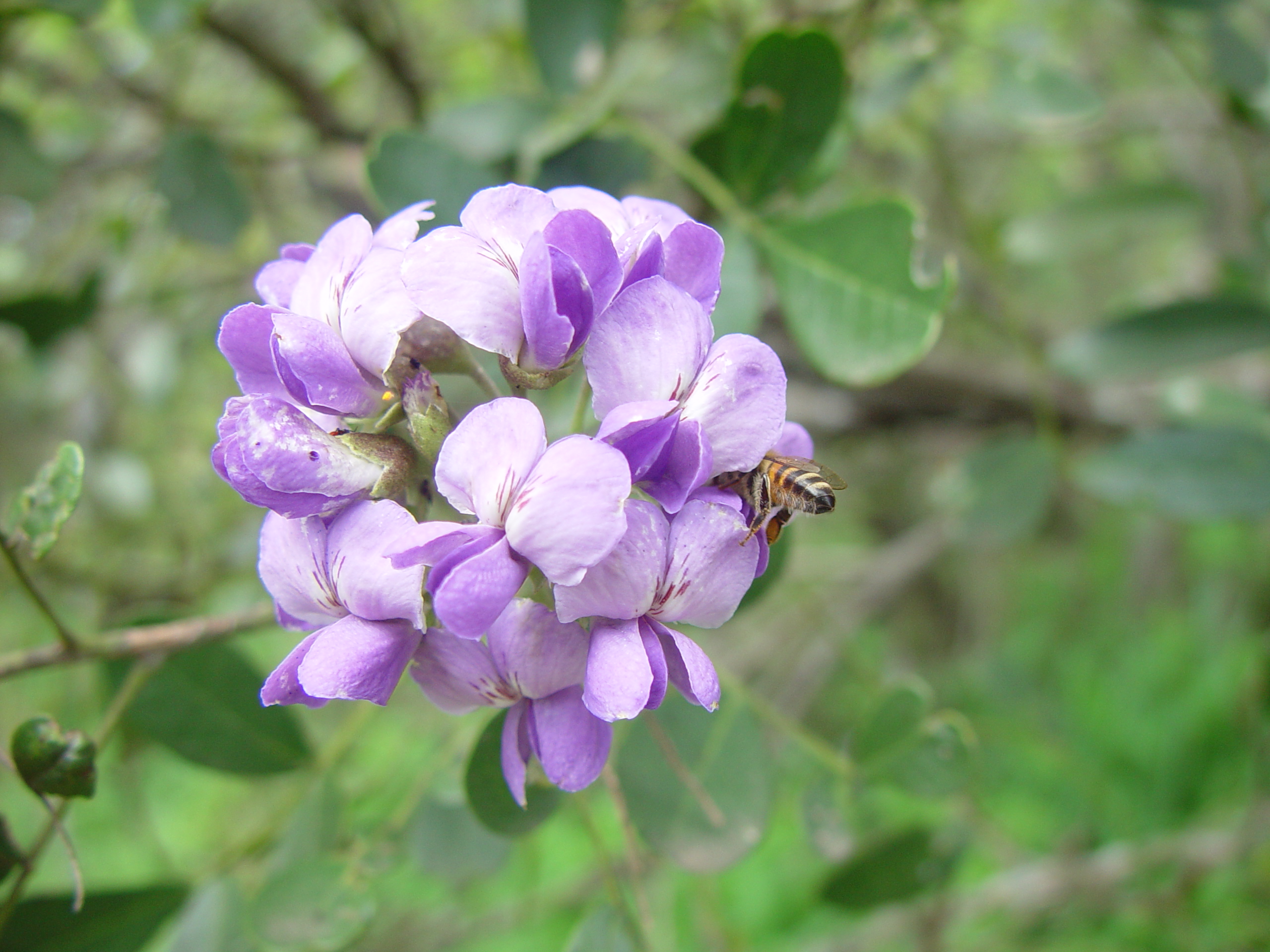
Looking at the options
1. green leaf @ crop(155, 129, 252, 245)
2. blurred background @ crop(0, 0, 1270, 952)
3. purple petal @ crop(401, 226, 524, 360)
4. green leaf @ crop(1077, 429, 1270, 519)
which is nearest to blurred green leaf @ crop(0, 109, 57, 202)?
blurred background @ crop(0, 0, 1270, 952)

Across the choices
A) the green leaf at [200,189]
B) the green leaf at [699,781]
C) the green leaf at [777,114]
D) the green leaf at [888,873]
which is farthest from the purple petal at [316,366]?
the green leaf at [888,873]

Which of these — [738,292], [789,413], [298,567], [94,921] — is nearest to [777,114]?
[738,292]

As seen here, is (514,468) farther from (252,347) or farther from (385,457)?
(252,347)

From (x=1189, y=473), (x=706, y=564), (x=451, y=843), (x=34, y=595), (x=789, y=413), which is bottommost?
(x=789, y=413)

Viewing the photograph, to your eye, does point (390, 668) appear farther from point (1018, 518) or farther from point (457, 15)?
point (457, 15)

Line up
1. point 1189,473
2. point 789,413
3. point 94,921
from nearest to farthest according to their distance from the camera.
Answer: point 94,921
point 1189,473
point 789,413

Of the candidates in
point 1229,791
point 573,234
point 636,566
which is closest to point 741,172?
point 573,234
